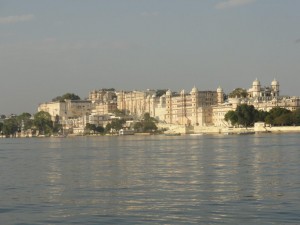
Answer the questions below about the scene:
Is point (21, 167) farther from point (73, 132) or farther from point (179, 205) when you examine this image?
point (73, 132)

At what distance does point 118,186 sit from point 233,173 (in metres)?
4.05

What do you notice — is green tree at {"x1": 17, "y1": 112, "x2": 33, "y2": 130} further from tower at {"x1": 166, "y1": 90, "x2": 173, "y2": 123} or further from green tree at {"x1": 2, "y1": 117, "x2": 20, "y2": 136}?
tower at {"x1": 166, "y1": 90, "x2": 173, "y2": 123}

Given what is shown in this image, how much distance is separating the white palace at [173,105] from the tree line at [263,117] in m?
10.00

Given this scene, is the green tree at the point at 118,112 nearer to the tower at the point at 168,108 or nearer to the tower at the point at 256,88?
the tower at the point at 168,108

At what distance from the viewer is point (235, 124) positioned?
92312 mm

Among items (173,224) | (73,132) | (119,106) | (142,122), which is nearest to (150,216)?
(173,224)

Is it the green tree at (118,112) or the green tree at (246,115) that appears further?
the green tree at (118,112)

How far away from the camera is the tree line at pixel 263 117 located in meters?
84.1

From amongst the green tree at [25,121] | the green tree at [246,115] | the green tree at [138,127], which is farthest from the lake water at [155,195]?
the green tree at [25,121]

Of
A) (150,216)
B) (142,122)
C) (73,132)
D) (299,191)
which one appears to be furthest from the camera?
(73,132)

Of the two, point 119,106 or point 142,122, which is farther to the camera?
point 119,106

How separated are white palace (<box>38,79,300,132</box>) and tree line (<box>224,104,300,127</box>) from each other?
10.00 meters

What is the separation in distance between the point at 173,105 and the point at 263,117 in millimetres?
32766

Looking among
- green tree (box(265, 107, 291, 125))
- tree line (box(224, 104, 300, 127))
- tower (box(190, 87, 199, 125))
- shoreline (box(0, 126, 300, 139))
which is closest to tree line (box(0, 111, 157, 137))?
shoreline (box(0, 126, 300, 139))
